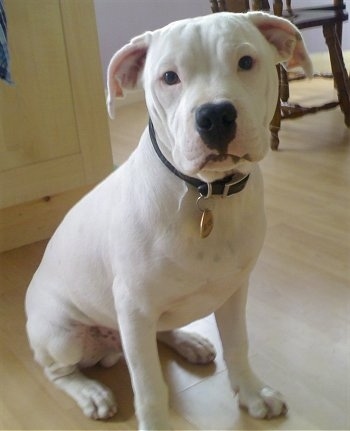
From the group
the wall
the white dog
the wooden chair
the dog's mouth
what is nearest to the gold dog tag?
the white dog

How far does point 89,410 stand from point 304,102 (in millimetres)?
2692

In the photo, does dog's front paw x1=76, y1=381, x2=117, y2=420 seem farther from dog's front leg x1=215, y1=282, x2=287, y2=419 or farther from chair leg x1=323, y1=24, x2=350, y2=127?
chair leg x1=323, y1=24, x2=350, y2=127

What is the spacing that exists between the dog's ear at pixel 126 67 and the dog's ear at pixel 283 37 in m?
0.19

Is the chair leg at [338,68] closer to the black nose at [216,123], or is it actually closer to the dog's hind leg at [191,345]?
the dog's hind leg at [191,345]

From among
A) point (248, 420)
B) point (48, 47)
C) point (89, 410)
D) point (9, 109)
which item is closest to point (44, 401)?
point (89, 410)

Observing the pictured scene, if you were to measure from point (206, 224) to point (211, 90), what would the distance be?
9.8 inches

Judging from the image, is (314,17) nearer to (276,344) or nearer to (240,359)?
(276,344)

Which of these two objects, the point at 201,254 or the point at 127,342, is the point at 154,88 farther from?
the point at 127,342

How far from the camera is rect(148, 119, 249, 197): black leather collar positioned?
3.42 feet

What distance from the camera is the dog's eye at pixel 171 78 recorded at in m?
0.97

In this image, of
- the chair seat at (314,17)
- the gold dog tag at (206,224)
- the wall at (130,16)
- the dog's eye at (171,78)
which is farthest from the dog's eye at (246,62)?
the wall at (130,16)

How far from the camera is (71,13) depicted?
1.93 metres

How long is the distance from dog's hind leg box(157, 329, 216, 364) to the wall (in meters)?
2.50

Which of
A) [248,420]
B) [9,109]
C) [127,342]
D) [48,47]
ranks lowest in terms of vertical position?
[248,420]
